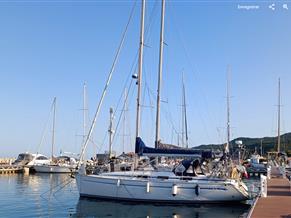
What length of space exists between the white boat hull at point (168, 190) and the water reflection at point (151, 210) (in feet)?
1.53

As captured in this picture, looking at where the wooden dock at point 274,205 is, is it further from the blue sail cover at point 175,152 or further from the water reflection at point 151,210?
the blue sail cover at point 175,152

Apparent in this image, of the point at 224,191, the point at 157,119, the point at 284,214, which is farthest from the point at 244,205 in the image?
the point at 284,214

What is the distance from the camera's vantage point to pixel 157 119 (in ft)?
89.7

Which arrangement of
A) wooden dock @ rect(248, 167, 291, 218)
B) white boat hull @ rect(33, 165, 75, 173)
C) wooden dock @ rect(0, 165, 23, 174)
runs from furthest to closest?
white boat hull @ rect(33, 165, 75, 173) → wooden dock @ rect(0, 165, 23, 174) → wooden dock @ rect(248, 167, 291, 218)

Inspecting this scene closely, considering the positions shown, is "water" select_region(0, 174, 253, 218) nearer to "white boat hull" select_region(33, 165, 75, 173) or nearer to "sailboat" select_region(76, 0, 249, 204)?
"sailboat" select_region(76, 0, 249, 204)

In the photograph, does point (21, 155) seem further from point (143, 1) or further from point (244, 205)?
point (244, 205)

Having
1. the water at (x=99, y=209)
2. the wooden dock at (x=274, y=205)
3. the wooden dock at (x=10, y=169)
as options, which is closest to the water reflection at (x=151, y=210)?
the water at (x=99, y=209)

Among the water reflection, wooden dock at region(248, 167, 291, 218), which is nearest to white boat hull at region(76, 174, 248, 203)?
the water reflection

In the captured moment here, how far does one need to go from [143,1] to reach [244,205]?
14.7m

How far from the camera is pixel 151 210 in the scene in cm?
2239

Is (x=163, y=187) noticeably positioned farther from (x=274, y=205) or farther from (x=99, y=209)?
(x=274, y=205)

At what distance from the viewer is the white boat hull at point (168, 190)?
23.6 metres

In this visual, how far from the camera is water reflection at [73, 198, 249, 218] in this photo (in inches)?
834

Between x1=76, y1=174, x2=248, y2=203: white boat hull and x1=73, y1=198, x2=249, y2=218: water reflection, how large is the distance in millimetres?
466
